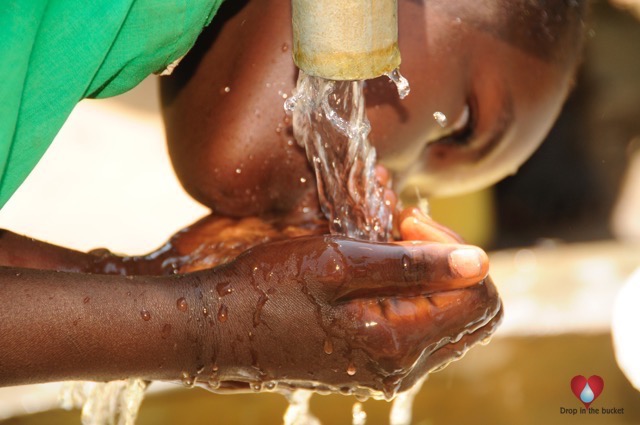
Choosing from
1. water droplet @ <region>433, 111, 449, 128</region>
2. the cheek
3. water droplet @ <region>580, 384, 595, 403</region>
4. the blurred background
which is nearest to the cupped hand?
water droplet @ <region>433, 111, 449, 128</region>

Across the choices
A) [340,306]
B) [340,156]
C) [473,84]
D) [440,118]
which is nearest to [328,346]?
[340,306]

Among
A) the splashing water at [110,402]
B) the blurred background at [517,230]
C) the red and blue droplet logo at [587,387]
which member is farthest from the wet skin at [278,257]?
the red and blue droplet logo at [587,387]

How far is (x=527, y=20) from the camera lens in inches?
63.0

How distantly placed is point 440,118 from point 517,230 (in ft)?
6.00

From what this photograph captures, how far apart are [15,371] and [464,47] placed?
796mm

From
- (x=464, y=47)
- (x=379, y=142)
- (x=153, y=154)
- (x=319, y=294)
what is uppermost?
(x=153, y=154)

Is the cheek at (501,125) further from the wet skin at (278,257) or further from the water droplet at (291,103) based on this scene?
Result: the water droplet at (291,103)

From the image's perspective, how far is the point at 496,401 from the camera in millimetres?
2484

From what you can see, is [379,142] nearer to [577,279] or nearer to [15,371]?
[15,371]

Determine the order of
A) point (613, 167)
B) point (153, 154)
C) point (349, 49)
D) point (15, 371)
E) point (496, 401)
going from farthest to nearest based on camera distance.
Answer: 1. point (613, 167)
2. point (153, 154)
3. point (496, 401)
4. point (15, 371)
5. point (349, 49)

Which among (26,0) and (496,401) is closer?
(26,0)

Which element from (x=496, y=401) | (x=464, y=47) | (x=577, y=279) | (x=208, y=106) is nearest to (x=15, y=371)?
(x=208, y=106)

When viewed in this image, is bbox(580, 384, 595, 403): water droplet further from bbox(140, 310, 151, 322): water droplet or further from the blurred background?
bbox(140, 310, 151, 322): water droplet

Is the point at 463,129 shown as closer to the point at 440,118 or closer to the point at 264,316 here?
the point at 440,118
